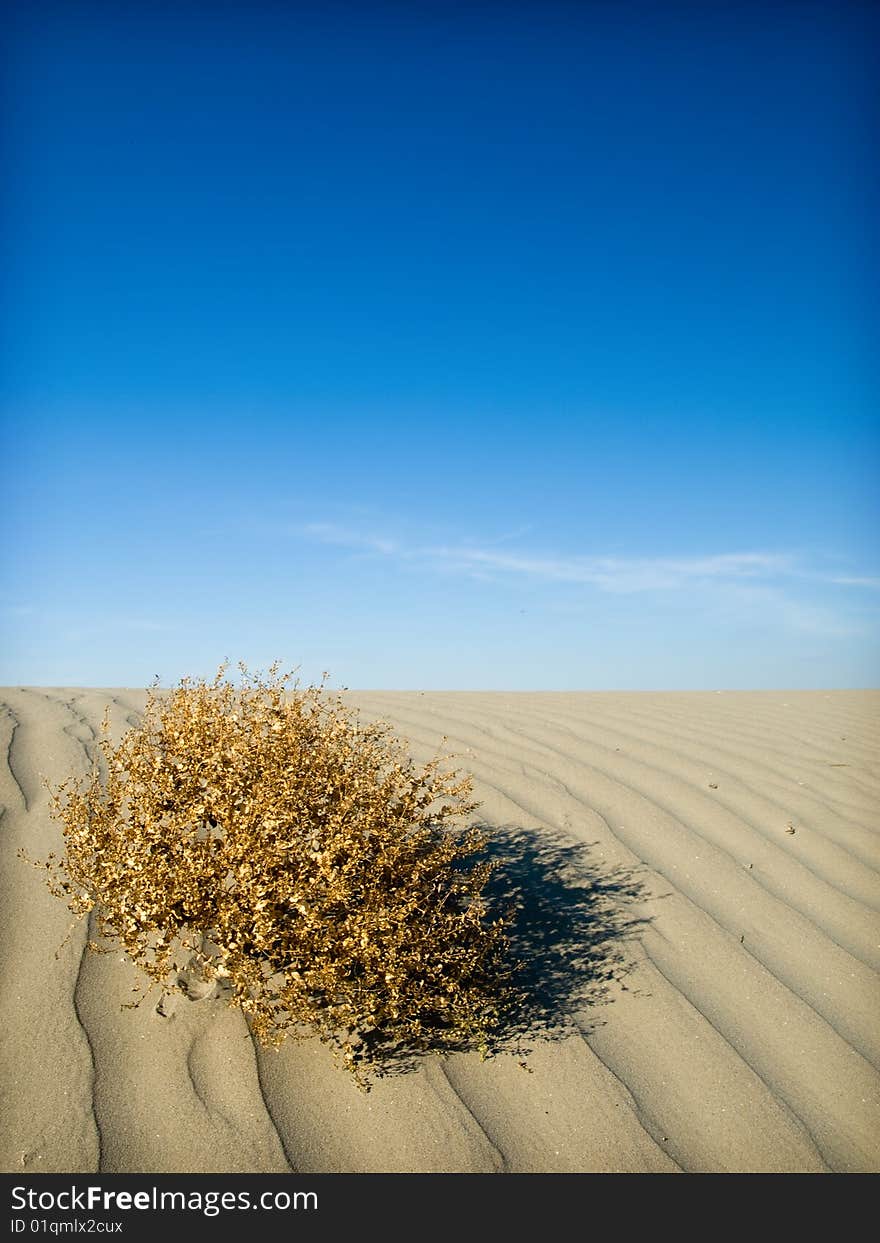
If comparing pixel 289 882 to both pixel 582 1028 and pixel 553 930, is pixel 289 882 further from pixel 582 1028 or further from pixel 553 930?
pixel 553 930

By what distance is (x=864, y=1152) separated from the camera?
8.72 ft

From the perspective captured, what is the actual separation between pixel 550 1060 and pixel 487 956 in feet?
1.54

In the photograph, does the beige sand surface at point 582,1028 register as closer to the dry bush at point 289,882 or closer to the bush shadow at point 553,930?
the bush shadow at point 553,930

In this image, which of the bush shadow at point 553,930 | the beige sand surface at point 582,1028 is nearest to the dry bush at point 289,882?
the bush shadow at point 553,930

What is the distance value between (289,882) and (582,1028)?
53.5 inches

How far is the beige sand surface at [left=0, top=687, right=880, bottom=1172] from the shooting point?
2494 millimetres

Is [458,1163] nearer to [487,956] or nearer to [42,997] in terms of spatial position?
[487,956]

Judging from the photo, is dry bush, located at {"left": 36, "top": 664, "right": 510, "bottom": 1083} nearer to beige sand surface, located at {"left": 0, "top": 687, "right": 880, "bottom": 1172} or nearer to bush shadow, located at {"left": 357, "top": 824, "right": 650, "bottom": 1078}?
bush shadow, located at {"left": 357, "top": 824, "right": 650, "bottom": 1078}

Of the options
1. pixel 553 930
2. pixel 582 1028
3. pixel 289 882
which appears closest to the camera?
pixel 289 882

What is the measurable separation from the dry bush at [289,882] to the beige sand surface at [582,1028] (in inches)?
8.5

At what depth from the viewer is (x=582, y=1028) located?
121 inches

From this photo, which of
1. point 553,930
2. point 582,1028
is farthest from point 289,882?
point 553,930

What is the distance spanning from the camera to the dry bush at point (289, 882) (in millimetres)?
2564

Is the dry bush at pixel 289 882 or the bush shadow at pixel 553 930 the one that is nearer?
the dry bush at pixel 289 882
